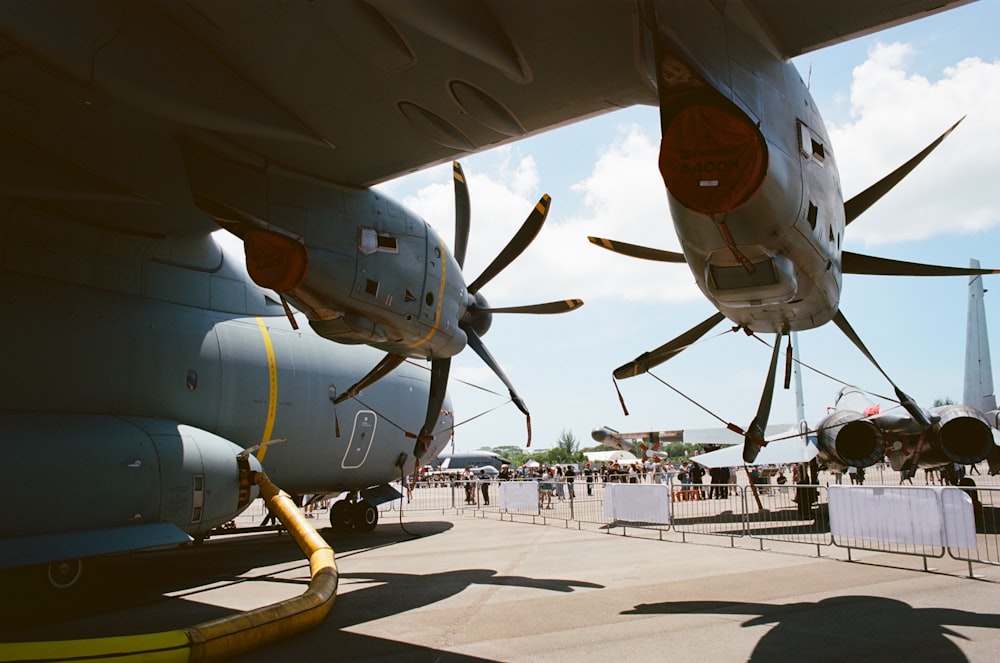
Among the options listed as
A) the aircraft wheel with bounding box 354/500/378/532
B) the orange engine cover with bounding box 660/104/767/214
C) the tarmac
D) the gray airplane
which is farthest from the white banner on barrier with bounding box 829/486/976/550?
the aircraft wheel with bounding box 354/500/378/532

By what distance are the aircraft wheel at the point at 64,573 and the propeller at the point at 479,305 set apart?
14.7 ft

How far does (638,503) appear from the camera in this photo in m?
14.6

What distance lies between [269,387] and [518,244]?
4806 millimetres

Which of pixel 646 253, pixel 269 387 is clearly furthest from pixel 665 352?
pixel 269 387

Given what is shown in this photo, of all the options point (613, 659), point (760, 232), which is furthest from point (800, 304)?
point (613, 659)

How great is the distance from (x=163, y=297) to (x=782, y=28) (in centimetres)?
867

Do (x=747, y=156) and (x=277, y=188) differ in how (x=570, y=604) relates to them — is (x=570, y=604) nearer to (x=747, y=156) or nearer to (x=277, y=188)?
(x=747, y=156)

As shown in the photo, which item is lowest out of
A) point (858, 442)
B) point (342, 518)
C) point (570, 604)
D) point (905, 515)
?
point (570, 604)

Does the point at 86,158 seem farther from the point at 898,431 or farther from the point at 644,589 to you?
the point at 898,431

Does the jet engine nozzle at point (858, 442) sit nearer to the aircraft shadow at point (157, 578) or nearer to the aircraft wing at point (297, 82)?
the aircraft shadow at point (157, 578)

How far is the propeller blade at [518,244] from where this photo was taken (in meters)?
10.3

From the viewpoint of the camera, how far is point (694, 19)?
15.8ft

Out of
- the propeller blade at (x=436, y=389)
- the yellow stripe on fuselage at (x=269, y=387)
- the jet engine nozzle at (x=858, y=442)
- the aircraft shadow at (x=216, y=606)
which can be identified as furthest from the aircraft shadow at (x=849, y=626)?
the jet engine nozzle at (x=858, y=442)

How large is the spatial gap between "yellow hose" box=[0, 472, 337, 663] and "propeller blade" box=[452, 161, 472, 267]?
4.70 meters
